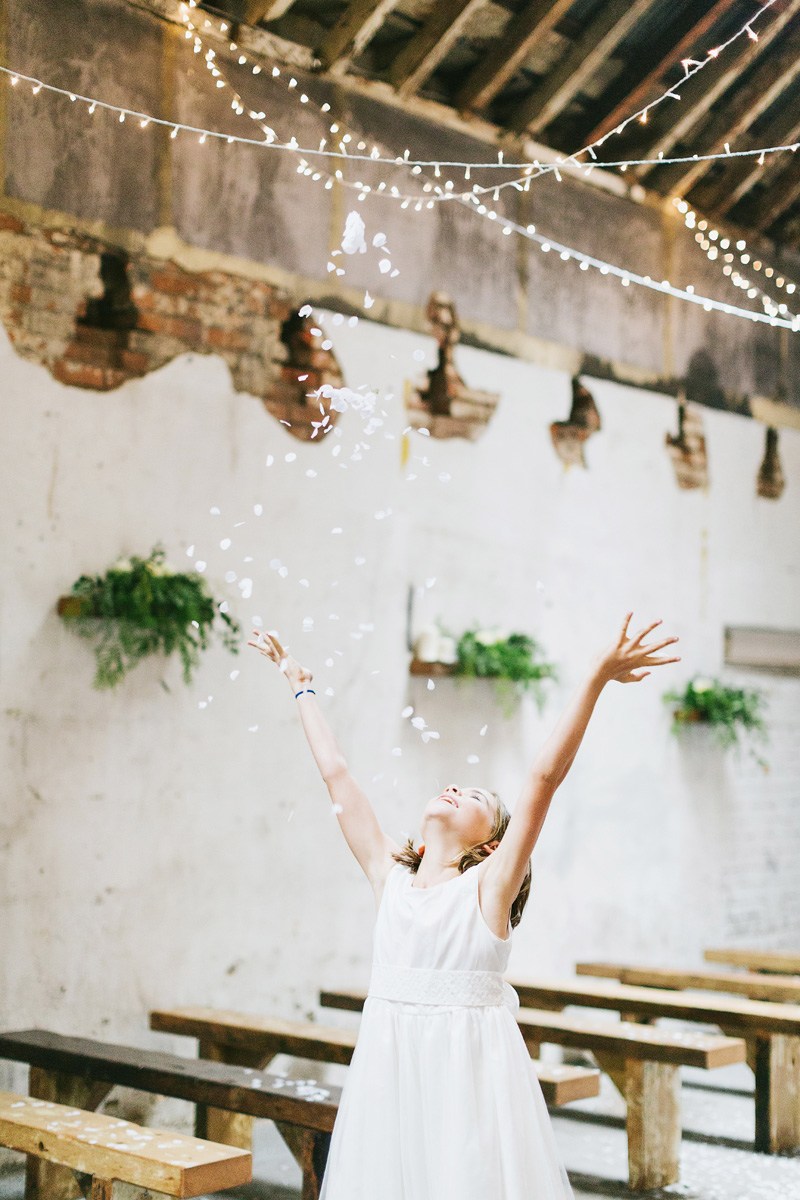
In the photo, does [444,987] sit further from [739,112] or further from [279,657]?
[739,112]

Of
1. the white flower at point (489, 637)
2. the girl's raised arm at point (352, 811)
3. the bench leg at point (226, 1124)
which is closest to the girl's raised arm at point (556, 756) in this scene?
the girl's raised arm at point (352, 811)

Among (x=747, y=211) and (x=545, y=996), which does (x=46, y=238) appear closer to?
(x=545, y=996)

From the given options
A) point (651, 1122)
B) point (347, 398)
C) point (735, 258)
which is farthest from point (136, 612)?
point (735, 258)

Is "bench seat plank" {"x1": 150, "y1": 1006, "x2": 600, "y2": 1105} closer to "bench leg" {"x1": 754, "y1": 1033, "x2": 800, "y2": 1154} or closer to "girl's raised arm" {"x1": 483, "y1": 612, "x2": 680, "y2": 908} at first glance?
"bench leg" {"x1": 754, "y1": 1033, "x2": 800, "y2": 1154}

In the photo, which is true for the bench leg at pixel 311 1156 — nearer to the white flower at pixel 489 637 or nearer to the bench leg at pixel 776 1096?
the bench leg at pixel 776 1096

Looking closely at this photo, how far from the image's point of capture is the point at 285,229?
17.4 feet

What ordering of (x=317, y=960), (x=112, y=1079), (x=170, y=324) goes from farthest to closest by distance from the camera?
(x=317, y=960) → (x=170, y=324) → (x=112, y=1079)

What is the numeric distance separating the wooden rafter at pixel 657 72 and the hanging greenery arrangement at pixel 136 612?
303 cm

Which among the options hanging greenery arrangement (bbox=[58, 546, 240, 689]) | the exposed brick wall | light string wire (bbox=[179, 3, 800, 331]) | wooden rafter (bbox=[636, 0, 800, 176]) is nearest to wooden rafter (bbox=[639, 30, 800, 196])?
wooden rafter (bbox=[636, 0, 800, 176])

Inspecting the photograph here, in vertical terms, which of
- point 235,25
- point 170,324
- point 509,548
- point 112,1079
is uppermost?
point 235,25

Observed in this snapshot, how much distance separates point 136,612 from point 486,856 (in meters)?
2.05

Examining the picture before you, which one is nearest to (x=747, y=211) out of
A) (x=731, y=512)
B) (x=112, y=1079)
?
(x=731, y=512)

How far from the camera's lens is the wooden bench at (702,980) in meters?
5.50

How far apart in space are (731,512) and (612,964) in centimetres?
243
